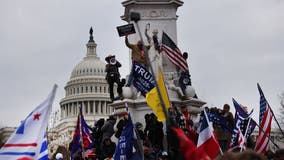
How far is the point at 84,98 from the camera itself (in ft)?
399

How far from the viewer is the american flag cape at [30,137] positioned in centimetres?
718

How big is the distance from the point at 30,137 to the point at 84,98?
4516 inches

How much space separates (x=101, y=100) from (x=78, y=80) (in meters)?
8.17

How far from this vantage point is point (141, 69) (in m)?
15.6

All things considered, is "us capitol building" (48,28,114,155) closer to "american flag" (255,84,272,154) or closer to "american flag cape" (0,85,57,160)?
"american flag" (255,84,272,154)

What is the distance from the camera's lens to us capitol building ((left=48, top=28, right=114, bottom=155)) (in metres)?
118

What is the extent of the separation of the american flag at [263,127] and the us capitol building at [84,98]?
100380 millimetres

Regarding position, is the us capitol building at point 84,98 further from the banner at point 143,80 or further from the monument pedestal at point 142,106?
the banner at point 143,80

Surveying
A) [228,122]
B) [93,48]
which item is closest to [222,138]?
[228,122]

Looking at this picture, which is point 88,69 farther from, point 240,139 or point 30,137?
point 30,137

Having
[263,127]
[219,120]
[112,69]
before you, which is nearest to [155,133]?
[219,120]

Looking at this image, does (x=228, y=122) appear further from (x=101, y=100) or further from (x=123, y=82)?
(x=101, y=100)

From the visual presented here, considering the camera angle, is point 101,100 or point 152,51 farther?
point 101,100

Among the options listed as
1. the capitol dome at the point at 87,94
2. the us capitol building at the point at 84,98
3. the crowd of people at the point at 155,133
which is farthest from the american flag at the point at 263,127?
the capitol dome at the point at 87,94
